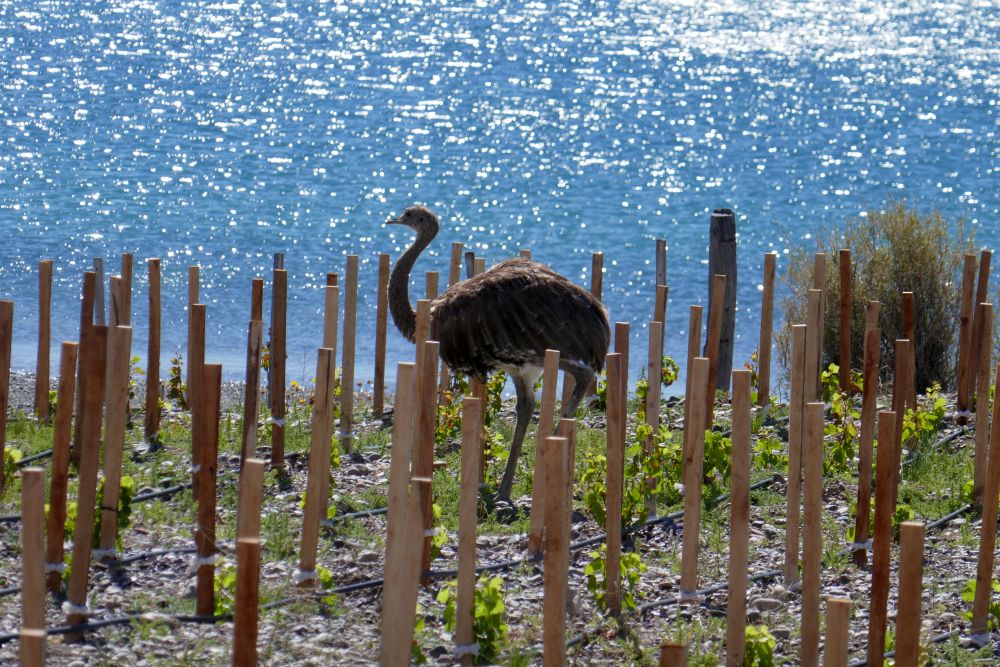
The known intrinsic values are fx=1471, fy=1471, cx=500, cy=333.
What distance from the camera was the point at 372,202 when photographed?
19188 millimetres

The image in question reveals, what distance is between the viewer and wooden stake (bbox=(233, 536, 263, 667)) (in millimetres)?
3662

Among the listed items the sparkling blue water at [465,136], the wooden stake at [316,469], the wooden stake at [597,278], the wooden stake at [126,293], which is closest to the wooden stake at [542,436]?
the wooden stake at [316,469]

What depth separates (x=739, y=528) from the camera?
4.98 metres

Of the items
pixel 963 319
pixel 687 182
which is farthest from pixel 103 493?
pixel 687 182

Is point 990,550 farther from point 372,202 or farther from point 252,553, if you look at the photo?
point 372,202

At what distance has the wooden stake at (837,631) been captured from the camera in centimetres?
375

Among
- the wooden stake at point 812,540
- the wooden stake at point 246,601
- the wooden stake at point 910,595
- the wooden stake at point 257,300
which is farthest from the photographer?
the wooden stake at point 257,300

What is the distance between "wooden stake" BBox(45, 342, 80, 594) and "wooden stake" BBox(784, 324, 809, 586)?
263 cm

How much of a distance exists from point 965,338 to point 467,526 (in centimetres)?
403

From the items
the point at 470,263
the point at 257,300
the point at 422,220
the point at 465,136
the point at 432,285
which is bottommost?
the point at 257,300

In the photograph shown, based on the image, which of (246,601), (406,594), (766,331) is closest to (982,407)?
(766,331)

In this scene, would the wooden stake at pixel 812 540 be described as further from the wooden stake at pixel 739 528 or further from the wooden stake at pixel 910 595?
the wooden stake at pixel 910 595

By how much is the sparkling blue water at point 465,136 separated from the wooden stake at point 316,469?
7.24 metres

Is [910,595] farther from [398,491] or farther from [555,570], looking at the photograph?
[398,491]
